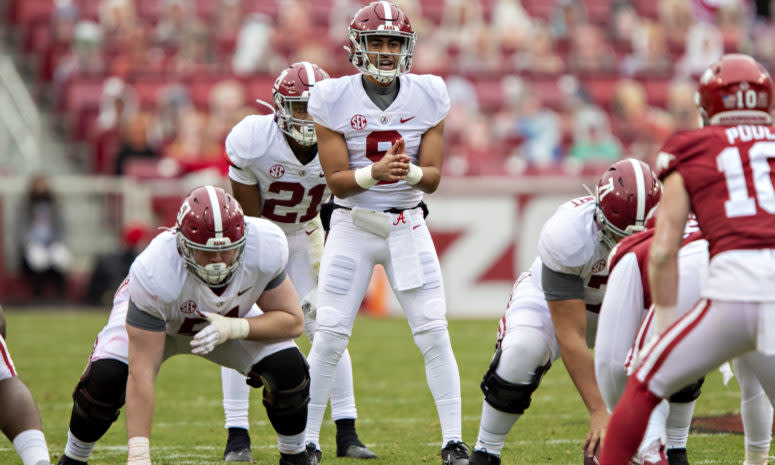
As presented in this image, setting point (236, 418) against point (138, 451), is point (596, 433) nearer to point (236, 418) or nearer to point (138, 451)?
point (138, 451)

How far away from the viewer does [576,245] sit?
14.0ft

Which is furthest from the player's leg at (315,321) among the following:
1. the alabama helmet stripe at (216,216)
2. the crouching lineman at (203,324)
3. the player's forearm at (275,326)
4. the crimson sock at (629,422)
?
the crimson sock at (629,422)

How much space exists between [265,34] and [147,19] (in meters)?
1.34

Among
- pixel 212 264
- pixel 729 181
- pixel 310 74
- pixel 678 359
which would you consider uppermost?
pixel 310 74

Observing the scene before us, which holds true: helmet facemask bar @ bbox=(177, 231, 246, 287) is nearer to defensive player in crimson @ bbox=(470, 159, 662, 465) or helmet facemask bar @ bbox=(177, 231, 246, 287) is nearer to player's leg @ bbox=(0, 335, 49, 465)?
player's leg @ bbox=(0, 335, 49, 465)

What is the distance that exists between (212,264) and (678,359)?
1583mm

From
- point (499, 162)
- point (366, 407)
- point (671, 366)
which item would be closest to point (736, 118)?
point (671, 366)

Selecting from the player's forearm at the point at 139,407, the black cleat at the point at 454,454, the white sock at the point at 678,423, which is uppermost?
the player's forearm at the point at 139,407

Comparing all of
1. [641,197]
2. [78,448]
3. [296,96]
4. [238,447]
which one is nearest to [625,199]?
[641,197]

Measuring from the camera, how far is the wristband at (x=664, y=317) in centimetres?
355

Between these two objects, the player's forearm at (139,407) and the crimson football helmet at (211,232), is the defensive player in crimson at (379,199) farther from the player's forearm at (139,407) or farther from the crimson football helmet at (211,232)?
the player's forearm at (139,407)

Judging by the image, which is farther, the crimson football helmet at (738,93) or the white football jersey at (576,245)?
the white football jersey at (576,245)

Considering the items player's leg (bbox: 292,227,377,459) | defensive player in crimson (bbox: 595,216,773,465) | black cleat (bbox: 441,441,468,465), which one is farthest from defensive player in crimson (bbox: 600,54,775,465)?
player's leg (bbox: 292,227,377,459)

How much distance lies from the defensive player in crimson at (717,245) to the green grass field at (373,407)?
1338 mm
